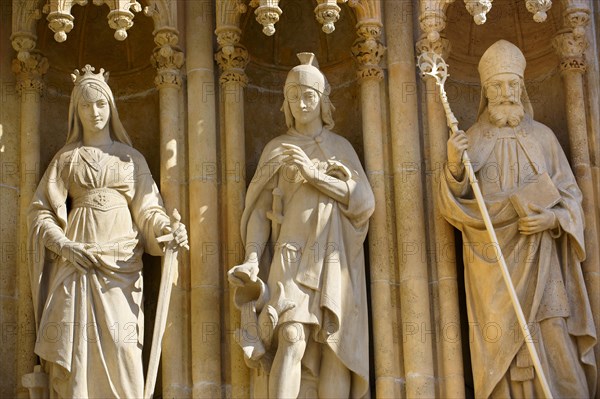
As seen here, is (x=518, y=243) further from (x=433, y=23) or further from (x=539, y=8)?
(x=433, y=23)

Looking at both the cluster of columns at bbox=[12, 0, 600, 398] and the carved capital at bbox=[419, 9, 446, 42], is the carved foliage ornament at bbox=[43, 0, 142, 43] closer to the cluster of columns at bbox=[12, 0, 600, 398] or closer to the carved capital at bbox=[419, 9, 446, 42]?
the cluster of columns at bbox=[12, 0, 600, 398]

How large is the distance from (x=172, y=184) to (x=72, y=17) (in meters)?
1.63

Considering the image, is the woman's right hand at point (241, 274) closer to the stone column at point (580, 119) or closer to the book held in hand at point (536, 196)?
the book held in hand at point (536, 196)

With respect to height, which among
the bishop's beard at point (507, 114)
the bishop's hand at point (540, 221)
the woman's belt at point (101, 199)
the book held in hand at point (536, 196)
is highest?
the bishop's beard at point (507, 114)

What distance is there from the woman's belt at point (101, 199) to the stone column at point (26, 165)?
2.12ft

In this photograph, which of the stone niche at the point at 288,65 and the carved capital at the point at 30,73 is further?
the stone niche at the point at 288,65

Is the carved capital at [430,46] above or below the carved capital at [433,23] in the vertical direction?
below

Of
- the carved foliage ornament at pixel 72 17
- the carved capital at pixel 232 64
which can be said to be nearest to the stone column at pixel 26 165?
the carved foliage ornament at pixel 72 17

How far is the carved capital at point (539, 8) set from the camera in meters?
17.7

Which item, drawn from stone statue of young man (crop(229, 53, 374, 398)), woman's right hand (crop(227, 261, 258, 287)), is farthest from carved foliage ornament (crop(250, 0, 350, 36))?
woman's right hand (crop(227, 261, 258, 287))

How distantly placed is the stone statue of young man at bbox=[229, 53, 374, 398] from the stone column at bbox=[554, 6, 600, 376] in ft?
5.96

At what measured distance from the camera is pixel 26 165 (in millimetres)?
18375

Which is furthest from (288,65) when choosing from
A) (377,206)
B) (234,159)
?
(377,206)

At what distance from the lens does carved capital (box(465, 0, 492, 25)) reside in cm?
1764
